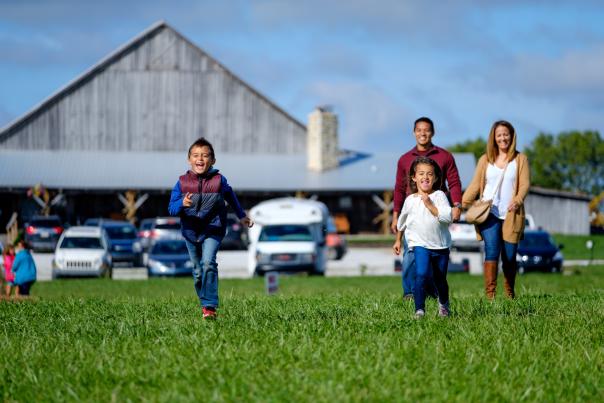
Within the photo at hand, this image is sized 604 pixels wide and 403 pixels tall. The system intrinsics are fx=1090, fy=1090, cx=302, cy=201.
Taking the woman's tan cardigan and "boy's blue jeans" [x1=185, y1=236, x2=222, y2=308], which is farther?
the woman's tan cardigan

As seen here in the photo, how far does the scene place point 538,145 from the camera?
112 metres

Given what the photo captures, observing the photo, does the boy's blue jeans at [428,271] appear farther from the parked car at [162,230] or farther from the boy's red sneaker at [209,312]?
the parked car at [162,230]

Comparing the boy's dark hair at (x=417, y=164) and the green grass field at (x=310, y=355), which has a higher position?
the boy's dark hair at (x=417, y=164)

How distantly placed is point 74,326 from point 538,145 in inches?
4174

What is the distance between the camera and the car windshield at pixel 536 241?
34688 millimetres

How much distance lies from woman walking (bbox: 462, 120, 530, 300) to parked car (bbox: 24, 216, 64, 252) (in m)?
38.5

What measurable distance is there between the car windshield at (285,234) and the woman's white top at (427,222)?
24.9 metres

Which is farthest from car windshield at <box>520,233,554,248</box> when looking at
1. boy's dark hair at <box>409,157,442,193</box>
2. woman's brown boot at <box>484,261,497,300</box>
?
boy's dark hair at <box>409,157,442,193</box>

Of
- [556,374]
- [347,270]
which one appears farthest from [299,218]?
[556,374]

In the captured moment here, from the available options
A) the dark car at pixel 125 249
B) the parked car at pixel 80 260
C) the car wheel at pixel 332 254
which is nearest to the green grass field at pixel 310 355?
the parked car at pixel 80 260

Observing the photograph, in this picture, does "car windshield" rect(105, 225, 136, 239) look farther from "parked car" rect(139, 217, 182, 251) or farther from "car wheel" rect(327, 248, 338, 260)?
"car wheel" rect(327, 248, 338, 260)

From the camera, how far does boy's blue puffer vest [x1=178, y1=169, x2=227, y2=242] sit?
981cm

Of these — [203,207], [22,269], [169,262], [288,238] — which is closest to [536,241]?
[288,238]

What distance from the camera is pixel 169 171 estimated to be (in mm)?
60000
